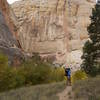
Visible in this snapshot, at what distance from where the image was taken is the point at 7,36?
72.6 meters

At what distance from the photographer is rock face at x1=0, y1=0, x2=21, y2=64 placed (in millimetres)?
65250

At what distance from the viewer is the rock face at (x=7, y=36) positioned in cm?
6525

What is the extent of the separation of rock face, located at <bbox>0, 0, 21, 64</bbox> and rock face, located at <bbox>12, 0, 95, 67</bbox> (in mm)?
51827

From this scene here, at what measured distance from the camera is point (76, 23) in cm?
14525

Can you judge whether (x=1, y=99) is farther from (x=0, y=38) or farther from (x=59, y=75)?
(x=0, y=38)

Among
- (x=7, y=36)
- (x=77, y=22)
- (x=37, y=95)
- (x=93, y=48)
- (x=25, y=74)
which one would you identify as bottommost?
(x=25, y=74)

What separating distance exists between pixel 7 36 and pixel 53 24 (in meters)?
72.9

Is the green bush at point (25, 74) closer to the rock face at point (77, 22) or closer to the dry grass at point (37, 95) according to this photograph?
the dry grass at point (37, 95)

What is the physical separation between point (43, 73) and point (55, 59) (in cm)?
8712

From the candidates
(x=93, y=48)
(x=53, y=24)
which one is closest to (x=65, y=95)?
(x=93, y=48)

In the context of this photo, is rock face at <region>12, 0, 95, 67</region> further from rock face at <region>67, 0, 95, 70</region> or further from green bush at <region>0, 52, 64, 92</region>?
green bush at <region>0, 52, 64, 92</region>

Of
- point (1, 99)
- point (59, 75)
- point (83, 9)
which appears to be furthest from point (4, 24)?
point (83, 9)

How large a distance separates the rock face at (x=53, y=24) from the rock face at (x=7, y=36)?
51.8m

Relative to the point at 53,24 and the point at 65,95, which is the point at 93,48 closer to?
the point at 65,95
